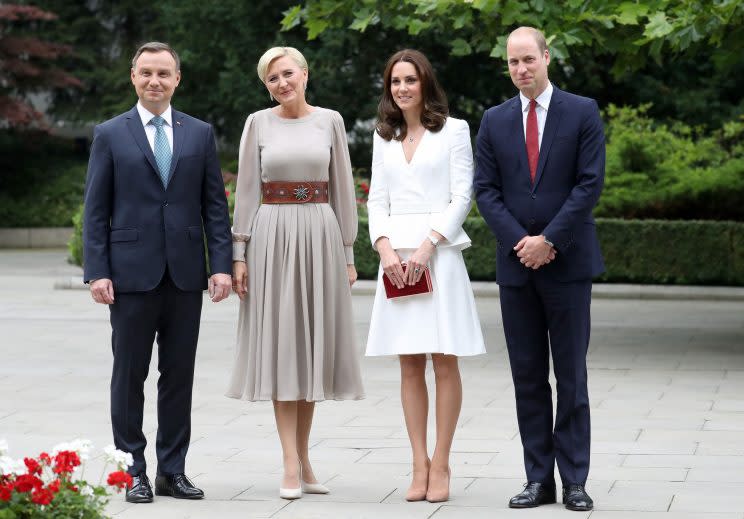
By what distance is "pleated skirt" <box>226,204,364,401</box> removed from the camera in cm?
673

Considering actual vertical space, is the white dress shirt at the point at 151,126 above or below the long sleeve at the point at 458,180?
above

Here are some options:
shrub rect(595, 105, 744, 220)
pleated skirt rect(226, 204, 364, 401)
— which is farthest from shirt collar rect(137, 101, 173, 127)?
shrub rect(595, 105, 744, 220)

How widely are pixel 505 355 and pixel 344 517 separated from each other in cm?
631

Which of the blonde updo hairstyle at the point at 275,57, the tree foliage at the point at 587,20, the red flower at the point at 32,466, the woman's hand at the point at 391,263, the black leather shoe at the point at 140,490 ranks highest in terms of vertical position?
the tree foliage at the point at 587,20

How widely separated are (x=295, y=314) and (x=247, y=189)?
2.07ft

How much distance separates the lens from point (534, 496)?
21.0 feet

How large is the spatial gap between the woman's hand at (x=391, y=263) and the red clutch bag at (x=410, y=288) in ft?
0.09

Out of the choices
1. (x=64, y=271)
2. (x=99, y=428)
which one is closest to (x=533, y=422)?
(x=99, y=428)

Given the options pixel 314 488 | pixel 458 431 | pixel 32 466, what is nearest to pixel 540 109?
pixel 314 488

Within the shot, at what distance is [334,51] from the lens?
28250 mm

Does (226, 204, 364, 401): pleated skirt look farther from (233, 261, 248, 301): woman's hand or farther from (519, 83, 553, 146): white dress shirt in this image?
(519, 83, 553, 146): white dress shirt

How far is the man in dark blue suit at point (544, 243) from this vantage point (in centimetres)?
636

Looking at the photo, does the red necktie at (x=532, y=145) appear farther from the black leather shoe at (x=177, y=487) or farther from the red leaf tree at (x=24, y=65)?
the red leaf tree at (x=24, y=65)

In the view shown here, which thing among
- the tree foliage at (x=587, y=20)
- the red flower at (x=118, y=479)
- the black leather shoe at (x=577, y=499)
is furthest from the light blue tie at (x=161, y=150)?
the tree foliage at (x=587, y=20)
